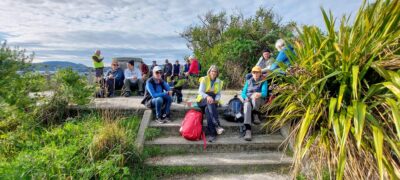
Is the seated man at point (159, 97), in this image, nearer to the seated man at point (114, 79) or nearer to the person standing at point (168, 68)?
the seated man at point (114, 79)

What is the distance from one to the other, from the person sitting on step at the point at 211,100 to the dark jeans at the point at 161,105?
27.2 inches

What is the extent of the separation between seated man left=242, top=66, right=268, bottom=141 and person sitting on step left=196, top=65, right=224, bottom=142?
0.51 metres

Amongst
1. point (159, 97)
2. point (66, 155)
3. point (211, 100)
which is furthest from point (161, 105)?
point (66, 155)

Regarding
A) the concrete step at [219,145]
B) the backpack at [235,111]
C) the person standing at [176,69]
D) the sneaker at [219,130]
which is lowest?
the concrete step at [219,145]

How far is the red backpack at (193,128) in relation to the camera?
449 cm

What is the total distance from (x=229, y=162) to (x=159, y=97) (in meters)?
1.98

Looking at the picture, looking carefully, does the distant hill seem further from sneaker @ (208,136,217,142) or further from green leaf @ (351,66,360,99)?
green leaf @ (351,66,360,99)

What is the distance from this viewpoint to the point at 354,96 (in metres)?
2.72

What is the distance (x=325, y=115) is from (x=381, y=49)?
36.4 inches

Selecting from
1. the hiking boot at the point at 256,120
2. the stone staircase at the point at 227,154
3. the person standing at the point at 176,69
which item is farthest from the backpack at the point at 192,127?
the person standing at the point at 176,69

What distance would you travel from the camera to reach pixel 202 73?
40.1 feet

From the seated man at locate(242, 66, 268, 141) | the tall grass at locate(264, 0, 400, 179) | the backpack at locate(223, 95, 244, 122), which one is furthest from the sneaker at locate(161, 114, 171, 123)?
the tall grass at locate(264, 0, 400, 179)

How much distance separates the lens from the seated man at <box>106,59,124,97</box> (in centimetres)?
744

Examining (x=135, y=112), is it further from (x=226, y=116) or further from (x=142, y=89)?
(x=142, y=89)
